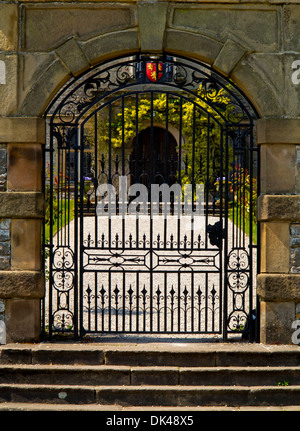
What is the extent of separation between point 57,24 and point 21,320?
3017 millimetres

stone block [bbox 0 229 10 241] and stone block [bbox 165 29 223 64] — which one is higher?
stone block [bbox 165 29 223 64]

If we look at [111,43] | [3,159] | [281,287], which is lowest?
[281,287]

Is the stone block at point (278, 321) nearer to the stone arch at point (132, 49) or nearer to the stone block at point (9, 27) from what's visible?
the stone arch at point (132, 49)

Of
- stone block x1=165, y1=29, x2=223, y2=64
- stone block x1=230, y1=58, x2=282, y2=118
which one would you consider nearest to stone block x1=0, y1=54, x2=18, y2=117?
stone block x1=165, y1=29, x2=223, y2=64

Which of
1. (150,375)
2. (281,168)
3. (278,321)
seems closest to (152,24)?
(281,168)

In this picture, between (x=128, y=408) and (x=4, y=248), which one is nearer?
(x=128, y=408)

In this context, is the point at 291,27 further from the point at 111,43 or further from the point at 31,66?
the point at 31,66

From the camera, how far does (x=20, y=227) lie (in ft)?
17.1

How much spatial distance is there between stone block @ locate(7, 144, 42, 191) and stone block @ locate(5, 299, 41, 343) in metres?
1.17

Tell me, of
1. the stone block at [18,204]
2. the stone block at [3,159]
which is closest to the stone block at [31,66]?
the stone block at [3,159]

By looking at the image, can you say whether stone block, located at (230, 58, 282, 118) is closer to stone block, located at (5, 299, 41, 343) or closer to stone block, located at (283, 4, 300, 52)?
stone block, located at (283, 4, 300, 52)

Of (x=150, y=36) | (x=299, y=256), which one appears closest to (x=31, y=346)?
(x=299, y=256)

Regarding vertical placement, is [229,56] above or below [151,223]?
above

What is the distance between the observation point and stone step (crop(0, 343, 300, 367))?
5.05 metres
